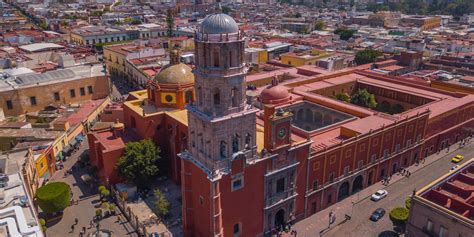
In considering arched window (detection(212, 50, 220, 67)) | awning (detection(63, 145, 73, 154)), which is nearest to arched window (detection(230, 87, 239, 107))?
arched window (detection(212, 50, 220, 67))

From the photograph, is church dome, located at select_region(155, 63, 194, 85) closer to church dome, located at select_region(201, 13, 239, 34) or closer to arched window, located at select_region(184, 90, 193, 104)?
arched window, located at select_region(184, 90, 193, 104)

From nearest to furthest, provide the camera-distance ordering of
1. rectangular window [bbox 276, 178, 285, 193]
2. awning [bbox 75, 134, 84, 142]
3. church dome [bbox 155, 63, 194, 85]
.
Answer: rectangular window [bbox 276, 178, 285, 193]
church dome [bbox 155, 63, 194, 85]
awning [bbox 75, 134, 84, 142]

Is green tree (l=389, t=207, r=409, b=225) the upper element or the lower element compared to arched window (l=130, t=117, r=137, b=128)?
lower

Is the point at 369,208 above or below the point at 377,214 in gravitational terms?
below

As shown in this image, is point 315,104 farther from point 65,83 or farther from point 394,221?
point 65,83

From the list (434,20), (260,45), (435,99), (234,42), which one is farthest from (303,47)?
(434,20)

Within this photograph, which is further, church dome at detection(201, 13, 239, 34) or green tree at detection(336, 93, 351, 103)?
green tree at detection(336, 93, 351, 103)

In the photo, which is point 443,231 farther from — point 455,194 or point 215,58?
point 215,58

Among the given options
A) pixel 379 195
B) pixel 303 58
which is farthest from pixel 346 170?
pixel 303 58

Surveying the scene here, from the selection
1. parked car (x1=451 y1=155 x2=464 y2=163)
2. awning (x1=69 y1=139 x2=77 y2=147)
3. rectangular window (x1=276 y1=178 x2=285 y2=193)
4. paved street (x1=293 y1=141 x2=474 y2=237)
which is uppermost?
rectangular window (x1=276 y1=178 x2=285 y2=193)
